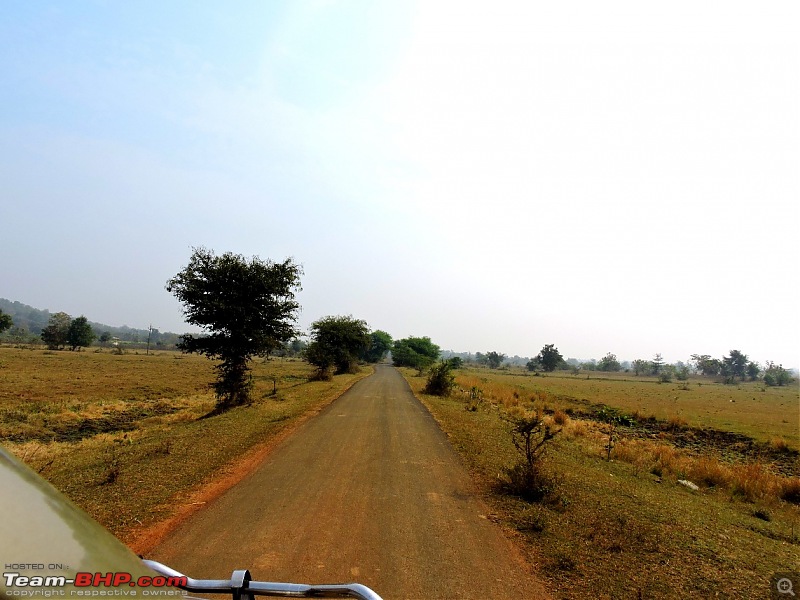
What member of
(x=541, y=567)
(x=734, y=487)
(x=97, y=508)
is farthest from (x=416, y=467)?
(x=734, y=487)

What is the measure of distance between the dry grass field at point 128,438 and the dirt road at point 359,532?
1.22 meters

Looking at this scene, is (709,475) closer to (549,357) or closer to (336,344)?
(336,344)

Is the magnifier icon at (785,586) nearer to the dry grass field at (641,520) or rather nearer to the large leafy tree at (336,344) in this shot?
the dry grass field at (641,520)

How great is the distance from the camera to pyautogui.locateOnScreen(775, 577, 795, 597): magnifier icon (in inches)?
210

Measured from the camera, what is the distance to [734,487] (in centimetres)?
1198

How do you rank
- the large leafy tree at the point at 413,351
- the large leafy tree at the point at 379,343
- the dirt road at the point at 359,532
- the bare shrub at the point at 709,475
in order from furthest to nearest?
the large leafy tree at the point at 379,343 → the large leafy tree at the point at 413,351 → the bare shrub at the point at 709,475 → the dirt road at the point at 359,532

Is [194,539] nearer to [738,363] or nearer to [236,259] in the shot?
[236,259]

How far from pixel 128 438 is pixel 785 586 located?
17451mm

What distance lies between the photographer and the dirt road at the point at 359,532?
4.95m

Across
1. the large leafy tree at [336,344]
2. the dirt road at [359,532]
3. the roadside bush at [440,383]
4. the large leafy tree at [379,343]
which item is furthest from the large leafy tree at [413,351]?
the dirt road at [359,532]

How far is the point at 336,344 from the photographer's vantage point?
46031mm

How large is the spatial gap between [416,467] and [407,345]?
9796 cm

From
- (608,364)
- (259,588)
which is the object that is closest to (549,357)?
(608,364)

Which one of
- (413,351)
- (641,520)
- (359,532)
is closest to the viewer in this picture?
(359,532)
